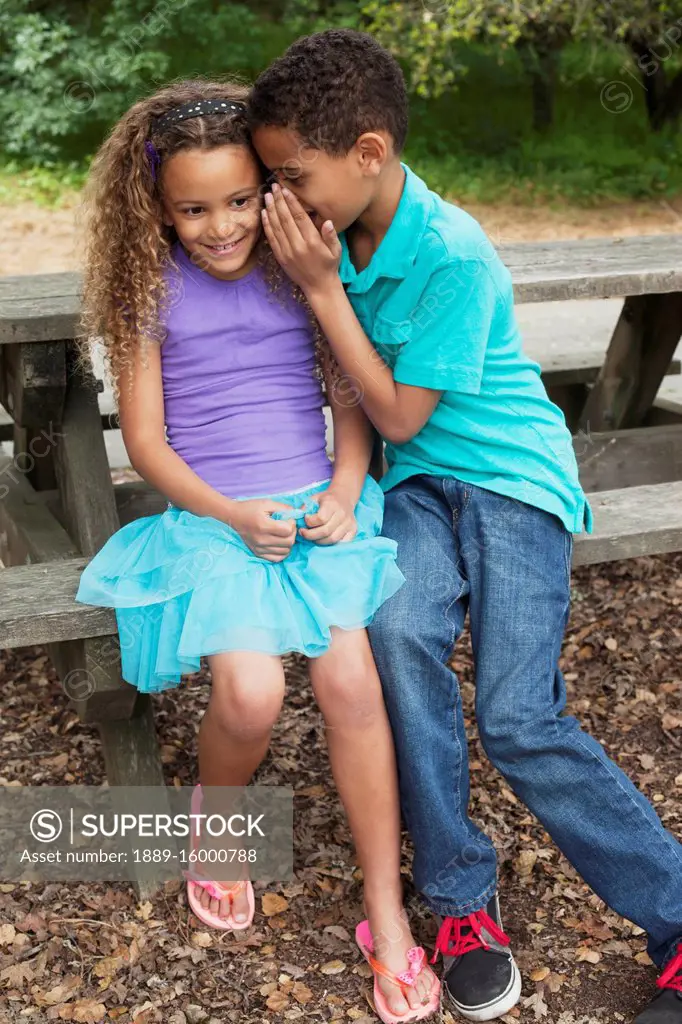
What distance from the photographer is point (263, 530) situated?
227cm

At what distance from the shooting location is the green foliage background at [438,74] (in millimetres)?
11414

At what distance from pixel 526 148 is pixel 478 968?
13.1 metres

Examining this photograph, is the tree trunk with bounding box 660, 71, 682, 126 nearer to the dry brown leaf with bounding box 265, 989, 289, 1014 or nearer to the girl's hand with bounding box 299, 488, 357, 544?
the girl's hand with bounding box 299, 488, 357, 544

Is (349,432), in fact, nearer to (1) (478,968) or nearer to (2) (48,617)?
(2) (48,617)

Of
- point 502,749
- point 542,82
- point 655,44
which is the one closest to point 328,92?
point 502,749

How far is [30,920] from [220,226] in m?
1.51

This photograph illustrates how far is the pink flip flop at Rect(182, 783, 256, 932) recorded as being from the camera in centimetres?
250

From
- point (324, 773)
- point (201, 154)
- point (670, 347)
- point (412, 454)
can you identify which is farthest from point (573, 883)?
point (670, 347)

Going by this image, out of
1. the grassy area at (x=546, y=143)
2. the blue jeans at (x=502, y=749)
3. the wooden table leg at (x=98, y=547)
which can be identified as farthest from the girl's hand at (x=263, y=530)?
the grassy area at (x=546, y=143)

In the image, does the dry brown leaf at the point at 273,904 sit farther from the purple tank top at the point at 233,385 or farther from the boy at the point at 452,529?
the purple tank top at the point at 233,385

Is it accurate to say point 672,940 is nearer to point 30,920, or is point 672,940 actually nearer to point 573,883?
point 573,883

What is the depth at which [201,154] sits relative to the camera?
2.29m

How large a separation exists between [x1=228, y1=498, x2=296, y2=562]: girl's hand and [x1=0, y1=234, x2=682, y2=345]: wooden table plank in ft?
2.30

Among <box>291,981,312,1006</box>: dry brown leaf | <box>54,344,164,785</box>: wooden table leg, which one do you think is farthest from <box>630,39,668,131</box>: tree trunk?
<box>291,981,312,1006</box>: dry brown leaf
